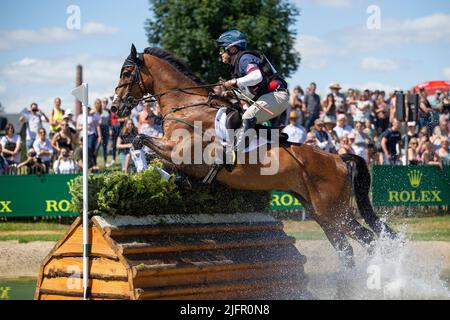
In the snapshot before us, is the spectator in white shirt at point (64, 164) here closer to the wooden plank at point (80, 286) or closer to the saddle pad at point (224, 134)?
the saddle pad at point (224, 134)

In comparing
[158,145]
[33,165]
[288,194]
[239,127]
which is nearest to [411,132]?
[288,194]

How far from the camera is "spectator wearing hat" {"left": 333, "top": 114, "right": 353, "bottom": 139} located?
60.8 ft

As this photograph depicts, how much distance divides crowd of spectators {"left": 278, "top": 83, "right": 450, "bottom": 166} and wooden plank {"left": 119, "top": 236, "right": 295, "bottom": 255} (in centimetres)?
704

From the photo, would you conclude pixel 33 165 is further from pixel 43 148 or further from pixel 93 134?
pixel 93 134

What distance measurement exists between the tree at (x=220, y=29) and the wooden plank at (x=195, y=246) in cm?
1364

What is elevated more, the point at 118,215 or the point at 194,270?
the point at 118,215

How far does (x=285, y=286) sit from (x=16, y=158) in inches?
385

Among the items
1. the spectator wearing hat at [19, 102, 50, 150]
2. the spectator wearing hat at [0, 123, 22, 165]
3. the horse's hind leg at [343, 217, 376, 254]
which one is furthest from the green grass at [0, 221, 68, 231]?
the horse's hind leg at [343, 217, 376, 254]

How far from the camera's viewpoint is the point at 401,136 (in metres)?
20.0

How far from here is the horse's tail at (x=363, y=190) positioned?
10375mm

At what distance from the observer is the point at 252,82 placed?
9688 millimetres

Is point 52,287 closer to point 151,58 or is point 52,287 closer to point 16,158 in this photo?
point 151,58
